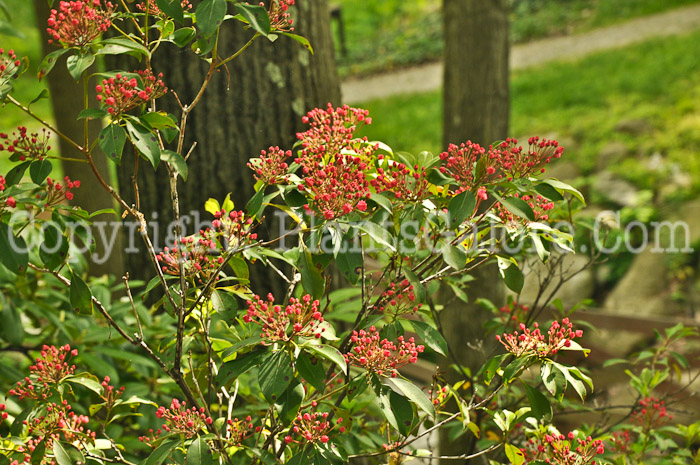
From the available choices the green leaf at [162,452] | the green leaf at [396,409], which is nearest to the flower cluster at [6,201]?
the green leaf at [162,452]

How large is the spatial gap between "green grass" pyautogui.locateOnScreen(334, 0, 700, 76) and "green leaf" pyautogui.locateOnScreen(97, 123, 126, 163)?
11.9 metres

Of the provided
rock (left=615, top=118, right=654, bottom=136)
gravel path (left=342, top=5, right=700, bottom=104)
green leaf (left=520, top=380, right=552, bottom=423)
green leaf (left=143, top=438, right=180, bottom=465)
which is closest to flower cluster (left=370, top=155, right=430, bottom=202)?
green leaf (left=520, top=380, right=552, bottom=423)

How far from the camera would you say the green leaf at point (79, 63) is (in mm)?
1262

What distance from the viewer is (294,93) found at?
8.41 ft

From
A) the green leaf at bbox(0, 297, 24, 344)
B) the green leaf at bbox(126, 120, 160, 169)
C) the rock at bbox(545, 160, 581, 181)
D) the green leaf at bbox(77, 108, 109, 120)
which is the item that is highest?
the green leaf at bbox(77, 108, 109, 120)

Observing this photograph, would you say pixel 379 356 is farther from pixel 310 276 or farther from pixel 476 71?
pixel 476 71

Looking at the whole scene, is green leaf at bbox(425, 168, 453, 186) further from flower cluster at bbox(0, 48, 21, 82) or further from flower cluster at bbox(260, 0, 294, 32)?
flower cluster at bbox(0, 48, 21, 82)

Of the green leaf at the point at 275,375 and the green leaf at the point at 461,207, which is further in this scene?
the green leaf at the point at 461,207

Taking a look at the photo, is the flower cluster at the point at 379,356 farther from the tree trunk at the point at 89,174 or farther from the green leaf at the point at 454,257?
the tree trunk at the point at 89,174

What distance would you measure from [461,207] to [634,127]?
6836 mm

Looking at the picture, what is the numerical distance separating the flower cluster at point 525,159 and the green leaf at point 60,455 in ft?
3.52

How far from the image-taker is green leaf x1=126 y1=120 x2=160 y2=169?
132 centimetres

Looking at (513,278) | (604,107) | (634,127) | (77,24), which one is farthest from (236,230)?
(604,107)

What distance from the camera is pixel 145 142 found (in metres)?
1.33
